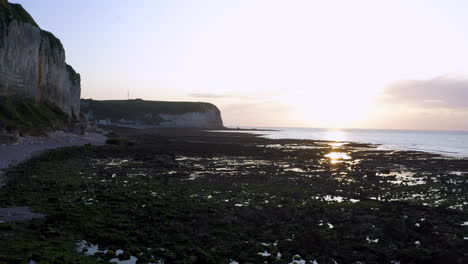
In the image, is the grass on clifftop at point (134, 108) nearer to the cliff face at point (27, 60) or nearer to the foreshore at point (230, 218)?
the cliff face at point (27, 60)

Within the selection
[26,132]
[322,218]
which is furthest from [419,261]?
[26,132]

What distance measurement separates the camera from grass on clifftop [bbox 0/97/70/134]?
38.5m

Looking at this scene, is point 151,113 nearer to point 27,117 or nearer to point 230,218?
point 27,117

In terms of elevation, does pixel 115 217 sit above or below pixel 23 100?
below

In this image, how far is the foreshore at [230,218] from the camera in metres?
10.1

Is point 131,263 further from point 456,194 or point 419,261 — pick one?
point 456,194

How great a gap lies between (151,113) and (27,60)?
112306mm

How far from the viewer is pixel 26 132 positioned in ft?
125

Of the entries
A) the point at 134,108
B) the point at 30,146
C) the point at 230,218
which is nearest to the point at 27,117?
the point at 30,146

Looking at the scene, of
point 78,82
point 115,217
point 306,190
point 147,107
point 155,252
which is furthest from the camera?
point 147,107

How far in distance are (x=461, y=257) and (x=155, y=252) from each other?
8710 mm

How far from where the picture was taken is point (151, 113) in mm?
160625

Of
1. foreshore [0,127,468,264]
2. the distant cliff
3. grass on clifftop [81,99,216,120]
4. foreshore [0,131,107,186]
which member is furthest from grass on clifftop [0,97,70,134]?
grass on clifftop [81,99,216,120]

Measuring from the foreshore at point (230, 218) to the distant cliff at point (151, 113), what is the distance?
13165 cm
